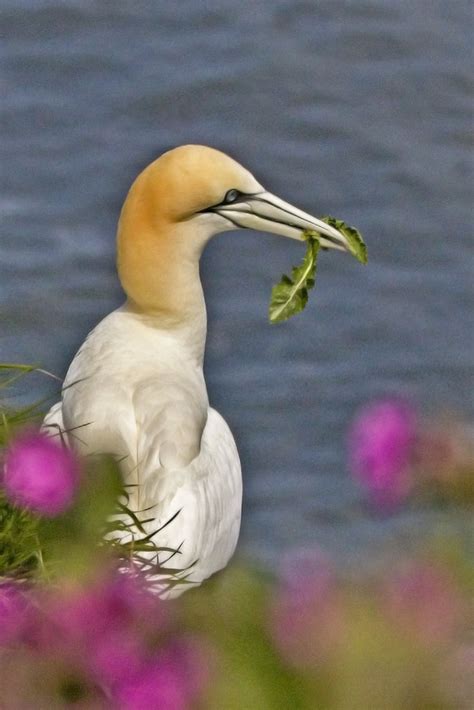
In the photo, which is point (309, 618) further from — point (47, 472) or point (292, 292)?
point (292, 292)

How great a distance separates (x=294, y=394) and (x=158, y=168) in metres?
2.80

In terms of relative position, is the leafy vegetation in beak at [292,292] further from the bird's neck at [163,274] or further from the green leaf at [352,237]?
the bird's neck at [163,274]

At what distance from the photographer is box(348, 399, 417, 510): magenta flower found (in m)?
1.33

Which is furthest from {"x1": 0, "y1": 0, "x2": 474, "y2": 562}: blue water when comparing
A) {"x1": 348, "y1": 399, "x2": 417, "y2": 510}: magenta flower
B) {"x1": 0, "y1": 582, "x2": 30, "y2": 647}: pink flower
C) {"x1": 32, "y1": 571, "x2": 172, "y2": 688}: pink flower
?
{"x1": 32, "y1": 571, "x2": 172, "y2": 688}: pink flower

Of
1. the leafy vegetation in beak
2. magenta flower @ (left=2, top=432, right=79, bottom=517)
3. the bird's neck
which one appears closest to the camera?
magenta flower @ (left=2, top=432, right=79, bottom=517)

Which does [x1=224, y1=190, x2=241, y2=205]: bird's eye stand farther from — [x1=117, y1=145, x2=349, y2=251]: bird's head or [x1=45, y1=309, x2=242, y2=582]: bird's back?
[x1=45, y1=309, x2=242, y2=582]: bird's back

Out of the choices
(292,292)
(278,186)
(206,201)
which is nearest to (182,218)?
(206,201)

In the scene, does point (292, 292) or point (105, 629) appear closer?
point (105, 629)

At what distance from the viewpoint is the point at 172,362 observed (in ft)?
17.5

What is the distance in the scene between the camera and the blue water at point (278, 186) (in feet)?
25.4

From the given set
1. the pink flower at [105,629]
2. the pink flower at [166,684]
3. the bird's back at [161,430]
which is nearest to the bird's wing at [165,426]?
the bird's back at [161,430]

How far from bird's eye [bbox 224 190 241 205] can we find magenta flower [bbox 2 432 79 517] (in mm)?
3541

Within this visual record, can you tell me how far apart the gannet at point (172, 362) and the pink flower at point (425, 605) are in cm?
315

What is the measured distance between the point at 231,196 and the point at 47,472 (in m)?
3.62
